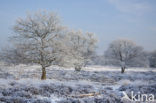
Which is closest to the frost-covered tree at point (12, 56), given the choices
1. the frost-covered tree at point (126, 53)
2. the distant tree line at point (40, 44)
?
the distant tree line at point (40, 44)

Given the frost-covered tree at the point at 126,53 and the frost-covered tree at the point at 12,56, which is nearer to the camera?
the frost-covered tree at the point at 12,56

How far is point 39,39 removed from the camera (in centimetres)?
1619

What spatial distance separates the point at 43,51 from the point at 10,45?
3.72 metres

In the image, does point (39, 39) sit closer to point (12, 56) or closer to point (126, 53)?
point (12, 56)

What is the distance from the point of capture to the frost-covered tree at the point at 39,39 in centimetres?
1555

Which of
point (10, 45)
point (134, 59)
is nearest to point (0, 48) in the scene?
point (10, 45)

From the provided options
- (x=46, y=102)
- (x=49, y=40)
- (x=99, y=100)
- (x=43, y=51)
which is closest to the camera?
(x=46, y=102)

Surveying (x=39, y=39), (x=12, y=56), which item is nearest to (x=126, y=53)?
(x=39, y=39)

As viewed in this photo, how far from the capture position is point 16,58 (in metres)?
15.4

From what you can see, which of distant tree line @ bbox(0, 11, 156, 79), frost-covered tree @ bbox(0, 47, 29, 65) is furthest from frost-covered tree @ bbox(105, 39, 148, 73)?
frost-covered tree @ bbox(0, 47, 29, 65)

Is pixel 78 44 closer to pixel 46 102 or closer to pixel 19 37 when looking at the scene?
pixel 19 37

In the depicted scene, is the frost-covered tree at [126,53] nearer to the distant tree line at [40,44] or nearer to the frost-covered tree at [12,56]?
the distant tree line at [40,44]

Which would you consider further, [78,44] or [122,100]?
[78,44]

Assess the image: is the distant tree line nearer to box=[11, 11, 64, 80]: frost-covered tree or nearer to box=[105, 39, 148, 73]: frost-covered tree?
box=[11, 11, 64, 80]: frost-covered tree
